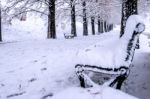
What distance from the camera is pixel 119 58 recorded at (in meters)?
6.74

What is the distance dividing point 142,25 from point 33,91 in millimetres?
3523

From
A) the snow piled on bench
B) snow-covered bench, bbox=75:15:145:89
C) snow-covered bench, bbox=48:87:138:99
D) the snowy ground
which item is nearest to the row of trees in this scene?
the snowy ground

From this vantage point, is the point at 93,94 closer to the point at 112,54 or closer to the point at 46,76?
the point at 112,54

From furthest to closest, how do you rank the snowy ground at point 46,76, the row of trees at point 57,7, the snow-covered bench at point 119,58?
the row of trees at point 57,7
the snowy ground at point 46,76
the snow-covered bench at point 119,58

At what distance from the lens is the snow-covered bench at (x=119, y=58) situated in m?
6.66

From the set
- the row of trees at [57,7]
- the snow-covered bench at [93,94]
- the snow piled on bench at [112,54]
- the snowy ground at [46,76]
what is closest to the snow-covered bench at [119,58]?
the snow piled on bench at [112,54]

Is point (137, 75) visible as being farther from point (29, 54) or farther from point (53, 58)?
point (29, 54)

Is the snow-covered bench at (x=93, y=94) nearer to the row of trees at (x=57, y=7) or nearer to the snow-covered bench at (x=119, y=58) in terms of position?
the snow-covered bench at (x=119, y=58)

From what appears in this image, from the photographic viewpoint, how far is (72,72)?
898 cm

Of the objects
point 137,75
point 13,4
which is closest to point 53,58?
point 137,75

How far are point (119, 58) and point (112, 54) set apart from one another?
14.1 inches

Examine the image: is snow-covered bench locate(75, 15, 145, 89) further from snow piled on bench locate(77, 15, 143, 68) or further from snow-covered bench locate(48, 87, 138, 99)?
snow-covered bench locate(48, 87, 138, 99)

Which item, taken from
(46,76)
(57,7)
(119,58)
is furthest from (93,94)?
(57,7)

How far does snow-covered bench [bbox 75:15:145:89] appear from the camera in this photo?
262 inches
